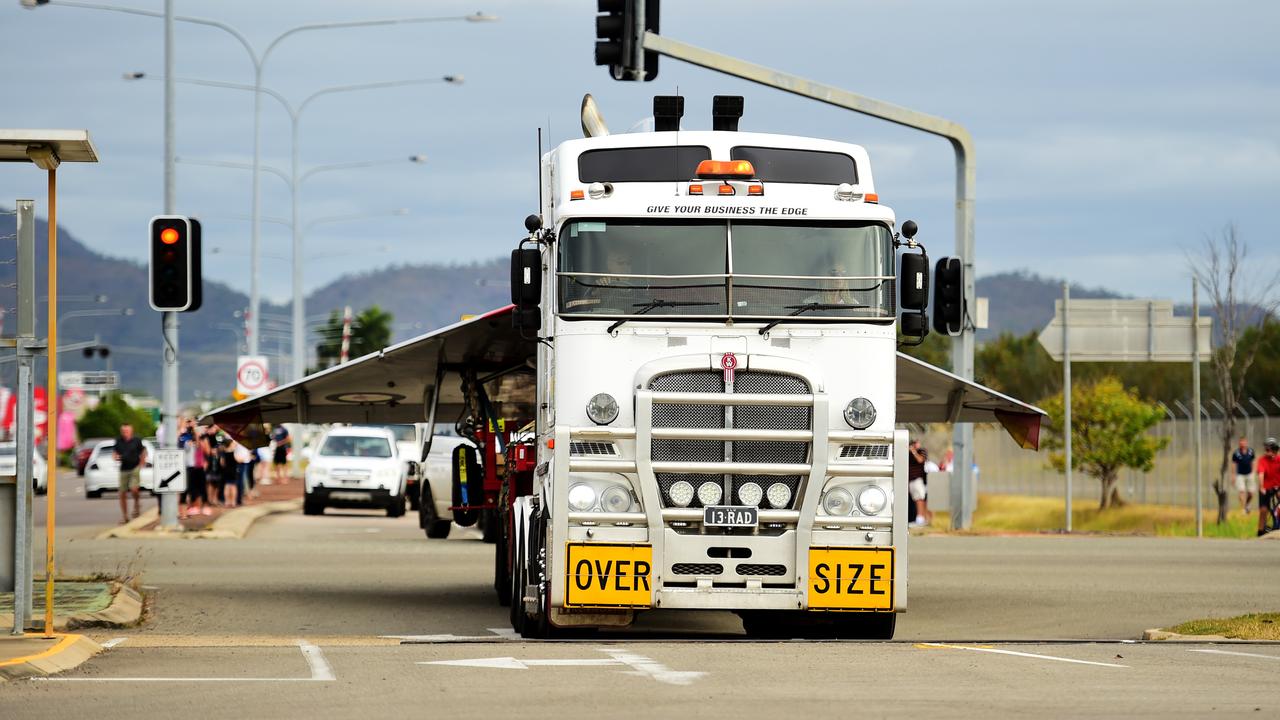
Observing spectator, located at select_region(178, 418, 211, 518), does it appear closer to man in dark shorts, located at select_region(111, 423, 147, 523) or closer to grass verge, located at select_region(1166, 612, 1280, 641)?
man in dark shorts, located at select_region(111, 423, 147, 523)

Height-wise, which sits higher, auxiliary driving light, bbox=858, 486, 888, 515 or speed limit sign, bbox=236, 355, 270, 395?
speed limit sign, bbox=236, 355, 270, 395

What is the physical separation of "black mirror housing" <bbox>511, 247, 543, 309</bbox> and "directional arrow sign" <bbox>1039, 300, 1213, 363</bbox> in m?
22.8

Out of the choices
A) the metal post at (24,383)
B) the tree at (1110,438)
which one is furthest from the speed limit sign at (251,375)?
the metal post at (24,383)

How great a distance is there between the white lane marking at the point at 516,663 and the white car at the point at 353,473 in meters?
26.8

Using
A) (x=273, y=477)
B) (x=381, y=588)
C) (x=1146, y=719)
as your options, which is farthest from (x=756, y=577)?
(x=273, y=477)

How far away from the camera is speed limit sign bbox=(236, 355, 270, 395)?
1657 inches

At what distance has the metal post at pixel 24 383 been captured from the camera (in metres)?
12.8

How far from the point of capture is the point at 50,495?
12609 mm

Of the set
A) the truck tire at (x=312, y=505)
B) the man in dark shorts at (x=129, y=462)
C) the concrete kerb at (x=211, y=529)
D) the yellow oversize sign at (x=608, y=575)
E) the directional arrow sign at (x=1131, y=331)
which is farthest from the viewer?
the truck tire at (x=312, y=505)

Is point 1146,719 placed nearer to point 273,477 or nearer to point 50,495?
point 50,495

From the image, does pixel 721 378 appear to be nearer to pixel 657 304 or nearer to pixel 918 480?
pixel 657 304

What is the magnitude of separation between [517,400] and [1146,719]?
10437mm

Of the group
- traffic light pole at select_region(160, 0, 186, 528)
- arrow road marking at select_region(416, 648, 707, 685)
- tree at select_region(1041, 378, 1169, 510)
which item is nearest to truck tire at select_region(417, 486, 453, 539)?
traffic light pole at select_region(160, 0, 186, 528)

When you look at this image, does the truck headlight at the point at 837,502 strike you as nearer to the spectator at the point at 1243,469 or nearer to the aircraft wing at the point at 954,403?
the aircraft wing at the point at 954,403
